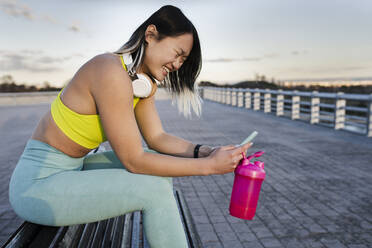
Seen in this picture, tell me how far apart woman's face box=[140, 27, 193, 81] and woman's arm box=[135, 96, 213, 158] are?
13.9 inches

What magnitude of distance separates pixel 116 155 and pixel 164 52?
64 cm

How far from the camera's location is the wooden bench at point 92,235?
127 cm

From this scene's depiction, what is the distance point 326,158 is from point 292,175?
1.50 metres

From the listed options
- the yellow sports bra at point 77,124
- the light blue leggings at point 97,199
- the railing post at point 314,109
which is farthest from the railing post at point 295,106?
the light blue leggings at point 97,199

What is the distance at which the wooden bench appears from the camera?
1272 mm

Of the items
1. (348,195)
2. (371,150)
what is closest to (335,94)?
(371,150)

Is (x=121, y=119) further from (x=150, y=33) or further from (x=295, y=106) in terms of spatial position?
(x=295, y=106)

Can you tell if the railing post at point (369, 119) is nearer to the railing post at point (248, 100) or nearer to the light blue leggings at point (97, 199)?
the light blue leggings at point (97, 199)

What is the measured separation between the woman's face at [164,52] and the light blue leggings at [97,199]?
0.68 metres

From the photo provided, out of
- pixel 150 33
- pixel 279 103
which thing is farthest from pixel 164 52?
pixel 279 103

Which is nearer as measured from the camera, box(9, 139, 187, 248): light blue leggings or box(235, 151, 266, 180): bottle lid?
box(9, 139, 187, 248): light blue leggings

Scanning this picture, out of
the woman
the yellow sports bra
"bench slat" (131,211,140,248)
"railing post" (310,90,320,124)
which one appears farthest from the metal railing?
the yellow sports bra

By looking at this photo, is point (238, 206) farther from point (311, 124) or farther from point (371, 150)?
point (311, 124)

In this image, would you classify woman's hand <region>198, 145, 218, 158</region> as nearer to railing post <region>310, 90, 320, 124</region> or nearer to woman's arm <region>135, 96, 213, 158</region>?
woman's arm <region>135, 96, 213, 158</region>
